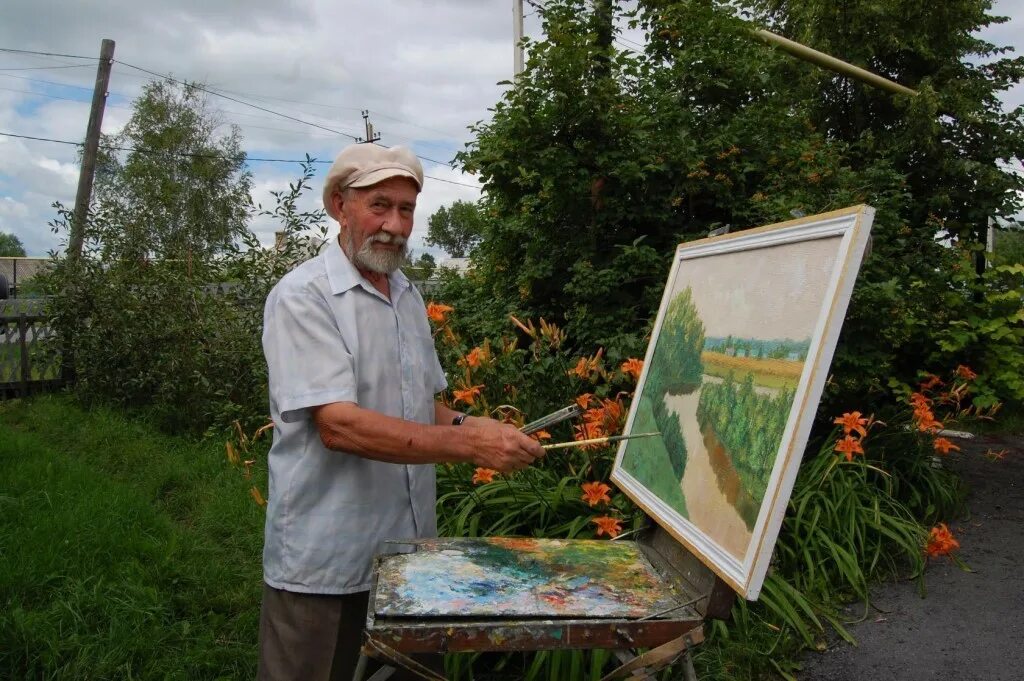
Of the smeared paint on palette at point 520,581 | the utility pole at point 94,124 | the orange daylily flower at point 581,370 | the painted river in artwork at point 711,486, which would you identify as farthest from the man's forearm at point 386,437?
the utility pole at point 94,124

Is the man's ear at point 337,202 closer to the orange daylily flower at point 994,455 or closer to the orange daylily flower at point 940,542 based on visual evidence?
the orange daylily flower at point 940,542

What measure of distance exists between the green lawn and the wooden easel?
1660 mm

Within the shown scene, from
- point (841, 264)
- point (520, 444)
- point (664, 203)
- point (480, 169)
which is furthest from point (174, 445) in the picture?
point (841, 264)

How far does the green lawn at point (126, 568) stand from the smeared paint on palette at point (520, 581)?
1.49 m

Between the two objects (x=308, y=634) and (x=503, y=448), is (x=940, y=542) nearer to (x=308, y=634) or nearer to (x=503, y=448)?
(x=503, y=448)

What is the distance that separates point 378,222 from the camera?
1.87 metres

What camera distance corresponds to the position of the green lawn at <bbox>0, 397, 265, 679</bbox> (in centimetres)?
283

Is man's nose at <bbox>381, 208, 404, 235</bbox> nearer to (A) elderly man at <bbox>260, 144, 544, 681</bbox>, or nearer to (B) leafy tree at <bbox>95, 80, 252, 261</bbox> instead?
(A) elderly man at <bbox>260, 144, 544, 681</bbox>

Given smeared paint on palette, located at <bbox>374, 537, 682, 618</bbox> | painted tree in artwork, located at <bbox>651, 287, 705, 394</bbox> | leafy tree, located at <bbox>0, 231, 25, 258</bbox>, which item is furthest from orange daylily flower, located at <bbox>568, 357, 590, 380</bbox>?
leafy tree, located at <bbox>0, 231, 25, 258</bbox>

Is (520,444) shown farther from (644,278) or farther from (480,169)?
(480,169)

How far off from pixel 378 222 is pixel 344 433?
1.70ft

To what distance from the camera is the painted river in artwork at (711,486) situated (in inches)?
63.1

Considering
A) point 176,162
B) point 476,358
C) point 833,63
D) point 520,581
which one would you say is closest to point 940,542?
point 476,358

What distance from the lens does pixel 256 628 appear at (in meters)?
3.19
